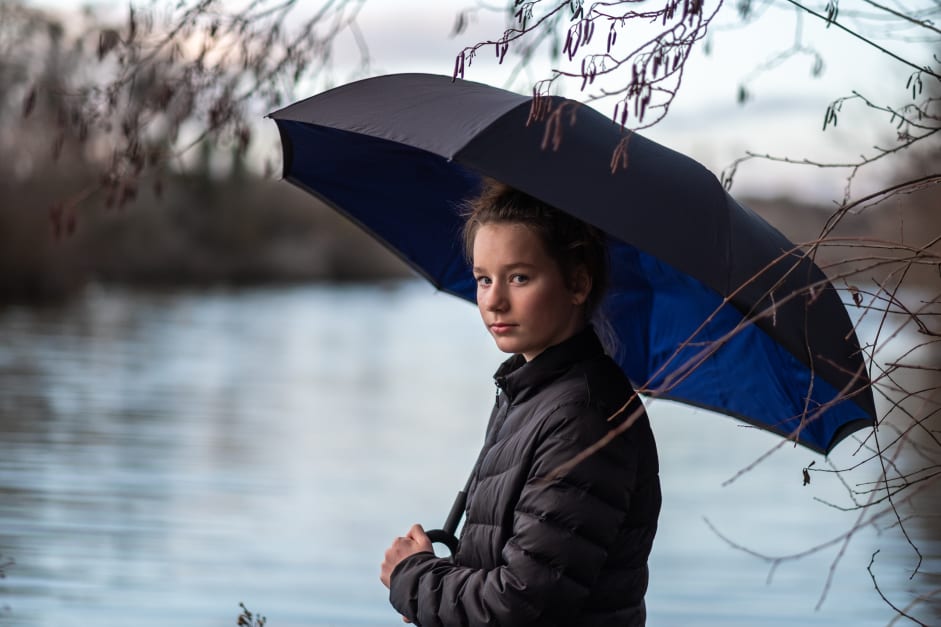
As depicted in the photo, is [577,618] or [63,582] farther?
[63,582]

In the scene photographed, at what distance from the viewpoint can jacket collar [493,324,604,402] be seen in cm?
266

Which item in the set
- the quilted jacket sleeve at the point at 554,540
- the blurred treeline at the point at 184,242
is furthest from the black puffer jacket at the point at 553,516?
the blurred treeline at the point at 184,242

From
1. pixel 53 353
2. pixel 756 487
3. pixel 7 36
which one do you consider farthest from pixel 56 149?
pixel 7 36

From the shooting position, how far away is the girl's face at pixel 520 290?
8.79 feet

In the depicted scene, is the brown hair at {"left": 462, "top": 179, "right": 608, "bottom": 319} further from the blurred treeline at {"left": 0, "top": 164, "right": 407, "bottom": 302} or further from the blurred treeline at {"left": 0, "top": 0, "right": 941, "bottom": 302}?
the blurred treeline at {"left": 0, "top": 164, "right": 407, "bottom": 302}

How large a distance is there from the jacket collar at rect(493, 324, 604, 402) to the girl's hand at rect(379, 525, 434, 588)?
0.33 m

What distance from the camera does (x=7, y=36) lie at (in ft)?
84.5

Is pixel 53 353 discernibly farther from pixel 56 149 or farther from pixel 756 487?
pixel 56 149

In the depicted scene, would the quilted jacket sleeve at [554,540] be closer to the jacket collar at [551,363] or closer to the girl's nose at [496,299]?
the jacket collar at [551,363]

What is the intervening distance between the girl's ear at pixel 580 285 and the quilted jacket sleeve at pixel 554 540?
0.95 ft

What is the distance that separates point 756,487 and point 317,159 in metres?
7.82

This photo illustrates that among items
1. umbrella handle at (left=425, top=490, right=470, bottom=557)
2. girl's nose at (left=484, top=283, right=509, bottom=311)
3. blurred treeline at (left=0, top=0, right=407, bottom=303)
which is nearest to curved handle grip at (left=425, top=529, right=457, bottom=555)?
umbrella handle at (left=425, top=490, right=470, bottom=557)

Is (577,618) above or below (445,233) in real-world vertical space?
below

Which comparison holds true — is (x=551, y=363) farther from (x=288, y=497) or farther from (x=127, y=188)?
(x=288, y=497)
